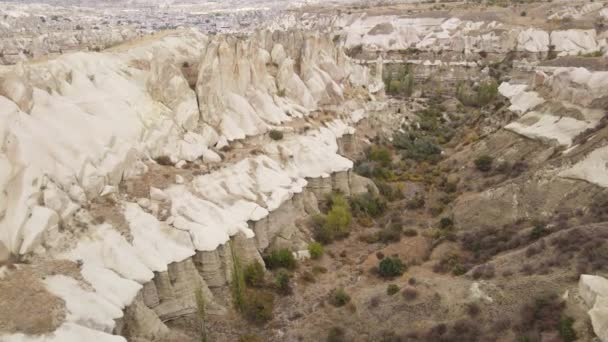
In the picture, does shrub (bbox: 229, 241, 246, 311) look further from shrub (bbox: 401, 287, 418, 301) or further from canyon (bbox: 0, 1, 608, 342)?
shrub (bbox: 401, 287, 418, 301)

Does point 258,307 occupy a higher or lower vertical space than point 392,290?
lower

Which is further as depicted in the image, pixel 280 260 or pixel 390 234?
pixel 390 234

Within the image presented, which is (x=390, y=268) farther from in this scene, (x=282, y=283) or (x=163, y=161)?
(x=163, y=161)

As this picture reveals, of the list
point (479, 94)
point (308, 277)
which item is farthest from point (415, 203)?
point (479, 94)

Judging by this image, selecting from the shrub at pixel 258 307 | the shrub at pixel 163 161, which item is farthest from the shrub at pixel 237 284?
the shrub at pixel 163 161

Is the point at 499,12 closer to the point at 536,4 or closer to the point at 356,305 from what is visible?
the point at 536,4

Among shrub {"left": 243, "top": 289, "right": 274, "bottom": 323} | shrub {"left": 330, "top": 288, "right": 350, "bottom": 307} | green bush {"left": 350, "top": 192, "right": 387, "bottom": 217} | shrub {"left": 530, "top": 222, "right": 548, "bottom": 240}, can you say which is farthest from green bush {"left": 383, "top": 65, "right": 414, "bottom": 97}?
shrub {"left": 243, "top": 289, "right": 274, "bottom": 323}

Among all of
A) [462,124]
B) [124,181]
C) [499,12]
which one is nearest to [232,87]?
[124,181]
